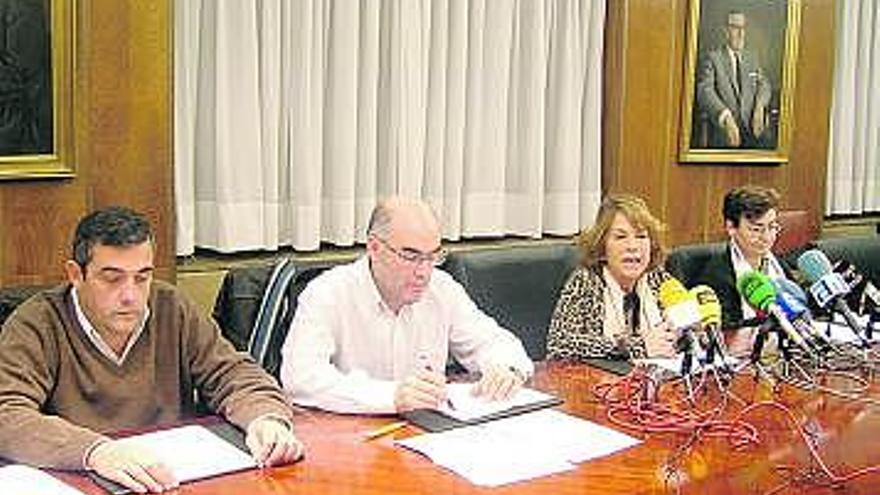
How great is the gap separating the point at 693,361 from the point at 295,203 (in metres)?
1.79

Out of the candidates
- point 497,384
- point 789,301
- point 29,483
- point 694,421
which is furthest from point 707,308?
point 29,483

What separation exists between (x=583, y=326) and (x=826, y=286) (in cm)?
66

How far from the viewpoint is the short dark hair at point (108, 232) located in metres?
2.25

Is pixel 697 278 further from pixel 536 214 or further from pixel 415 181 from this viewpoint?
pixel 415 181

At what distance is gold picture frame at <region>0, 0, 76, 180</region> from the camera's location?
10.2 ft

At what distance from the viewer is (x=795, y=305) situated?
273 centimetres

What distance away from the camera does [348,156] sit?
4.11 m

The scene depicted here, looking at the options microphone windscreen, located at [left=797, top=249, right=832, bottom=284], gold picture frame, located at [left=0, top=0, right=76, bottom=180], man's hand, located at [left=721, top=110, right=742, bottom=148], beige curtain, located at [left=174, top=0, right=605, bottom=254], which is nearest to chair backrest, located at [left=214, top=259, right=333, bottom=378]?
gold picture frame, located at [left=0, top=0, right=76, bottom=180]

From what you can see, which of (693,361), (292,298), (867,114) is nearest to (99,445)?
(292,298)

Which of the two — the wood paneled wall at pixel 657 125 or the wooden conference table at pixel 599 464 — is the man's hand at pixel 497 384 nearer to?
the wooden conference table at pixel 599 464

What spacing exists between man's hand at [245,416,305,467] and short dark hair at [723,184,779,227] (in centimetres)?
252

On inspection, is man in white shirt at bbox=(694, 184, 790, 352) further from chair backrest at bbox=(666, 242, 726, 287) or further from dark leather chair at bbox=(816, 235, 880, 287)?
dark leather chair at bbox=(816, 235, 880, 287)

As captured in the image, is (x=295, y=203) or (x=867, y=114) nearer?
(x=295, y=203)

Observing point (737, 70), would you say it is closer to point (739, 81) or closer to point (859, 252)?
point (739, 81)
